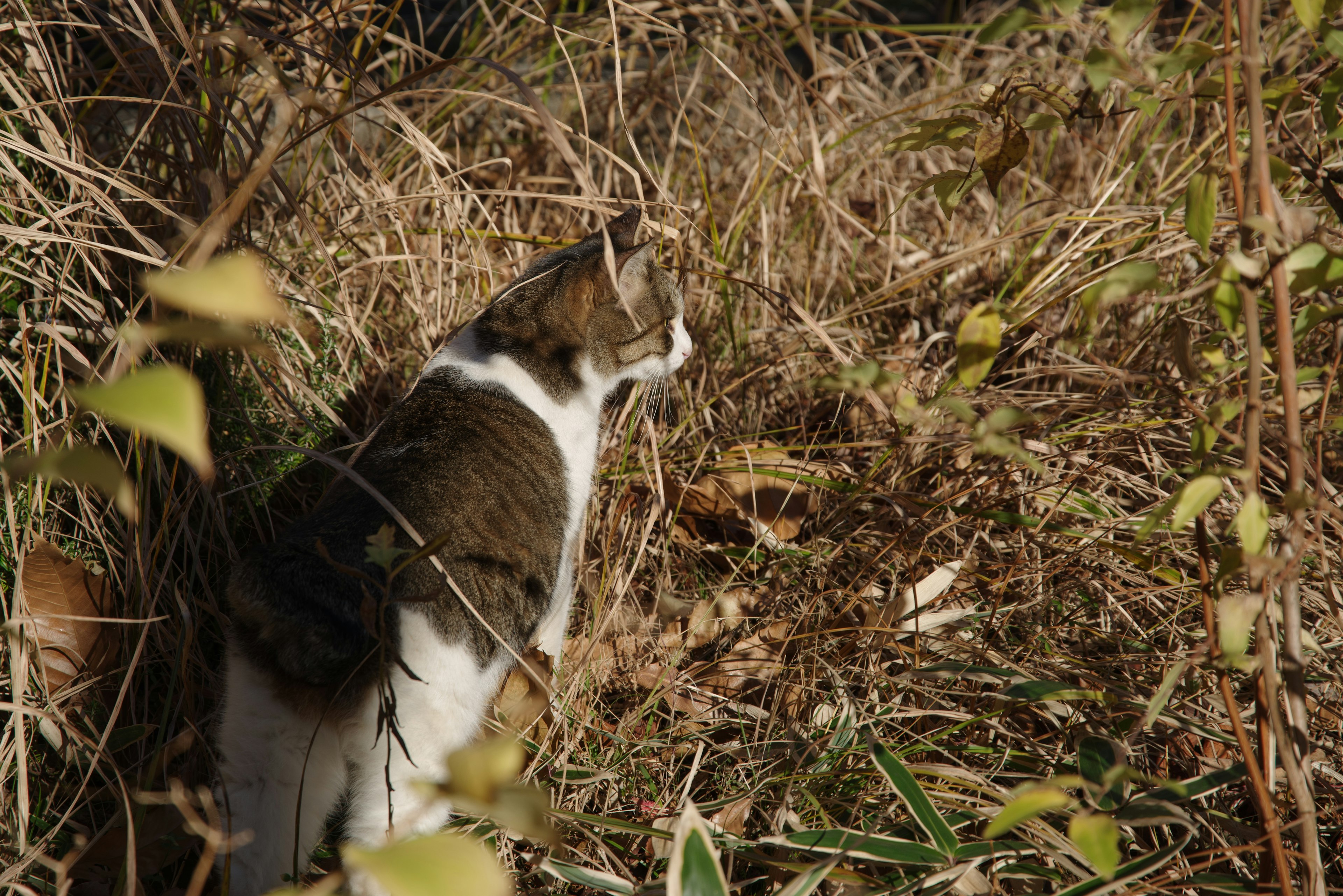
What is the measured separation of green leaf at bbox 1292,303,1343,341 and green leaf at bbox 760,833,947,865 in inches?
31.4

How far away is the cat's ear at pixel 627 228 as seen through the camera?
182cm

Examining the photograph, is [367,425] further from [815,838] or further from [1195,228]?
[1195,228]

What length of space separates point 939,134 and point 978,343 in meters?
0.38

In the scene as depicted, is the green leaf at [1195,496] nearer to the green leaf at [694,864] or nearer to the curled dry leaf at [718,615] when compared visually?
the green leaf at [694,864]

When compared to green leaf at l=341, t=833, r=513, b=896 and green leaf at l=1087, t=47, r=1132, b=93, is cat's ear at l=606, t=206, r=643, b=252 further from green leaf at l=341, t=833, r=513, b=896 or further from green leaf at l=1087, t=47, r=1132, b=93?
green leaf at l=341, t=833, r=513, b=896

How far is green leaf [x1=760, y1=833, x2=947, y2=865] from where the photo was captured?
1.13 metres

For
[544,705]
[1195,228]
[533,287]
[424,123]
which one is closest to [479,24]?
[424,123]

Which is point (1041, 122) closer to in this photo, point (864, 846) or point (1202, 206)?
point (1202, 206)

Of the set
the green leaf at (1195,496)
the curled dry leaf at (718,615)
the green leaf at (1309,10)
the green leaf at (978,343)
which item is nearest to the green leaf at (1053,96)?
the green leaf at (1309,10)

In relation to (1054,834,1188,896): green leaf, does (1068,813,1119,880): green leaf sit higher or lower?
higher

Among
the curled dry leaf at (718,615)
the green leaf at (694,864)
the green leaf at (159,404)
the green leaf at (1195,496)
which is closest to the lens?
the green leaf at (159,404)

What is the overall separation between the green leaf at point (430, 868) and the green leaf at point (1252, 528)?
77 cm

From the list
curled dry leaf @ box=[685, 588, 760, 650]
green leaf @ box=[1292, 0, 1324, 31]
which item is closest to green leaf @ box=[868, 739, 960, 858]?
curled dry leaf @ box=[685, 588, 760, 650]

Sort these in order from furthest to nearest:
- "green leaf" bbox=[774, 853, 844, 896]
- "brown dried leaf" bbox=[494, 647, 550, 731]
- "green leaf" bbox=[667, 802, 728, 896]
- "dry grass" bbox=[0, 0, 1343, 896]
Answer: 1. "brown dried leaf" bbox=[494, 647, 550, 731]
2. "dry grass" bbox=[0, 0, 1343, 896]
3. "green leaf" bbox=[774, 853, 844, 896]
4. "green leaf" bbox=[667, 802, 728, 896]
